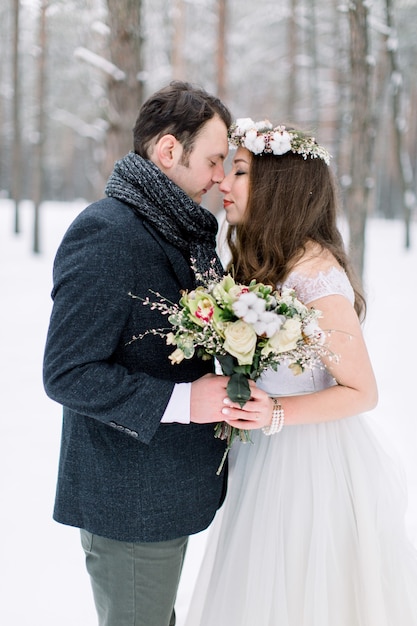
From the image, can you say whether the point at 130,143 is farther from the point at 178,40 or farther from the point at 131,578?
the point at 178,40

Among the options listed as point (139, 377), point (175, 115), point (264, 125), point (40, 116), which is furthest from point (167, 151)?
point (40, 116)

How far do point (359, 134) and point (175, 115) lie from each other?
187 inches

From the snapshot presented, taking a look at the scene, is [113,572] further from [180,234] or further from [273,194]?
[273,194]

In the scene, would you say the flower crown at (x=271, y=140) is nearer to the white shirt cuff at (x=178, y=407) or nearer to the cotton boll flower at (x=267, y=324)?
the cotton boll flower at (x=267, y=324)

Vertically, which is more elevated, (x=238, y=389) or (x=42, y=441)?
(x=238, y=389)

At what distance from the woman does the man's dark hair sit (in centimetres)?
22

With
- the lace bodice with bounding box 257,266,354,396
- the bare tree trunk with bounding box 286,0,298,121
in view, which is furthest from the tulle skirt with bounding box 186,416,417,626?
the bare tree trunk with bounding box 286,0,298,121

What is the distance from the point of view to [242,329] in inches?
65.4

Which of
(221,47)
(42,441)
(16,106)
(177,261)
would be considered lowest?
(42,441)

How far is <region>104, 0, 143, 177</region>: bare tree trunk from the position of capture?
4.74 meters

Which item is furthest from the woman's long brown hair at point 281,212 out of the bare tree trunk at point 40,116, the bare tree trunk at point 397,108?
the bare tree trunk at point 40,116

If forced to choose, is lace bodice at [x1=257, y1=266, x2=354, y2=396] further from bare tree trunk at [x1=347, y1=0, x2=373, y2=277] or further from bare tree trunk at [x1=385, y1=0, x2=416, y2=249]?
bare tree trunk at [x1=385, y1=0, x2=416, y2=249]

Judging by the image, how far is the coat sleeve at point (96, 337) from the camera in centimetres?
168

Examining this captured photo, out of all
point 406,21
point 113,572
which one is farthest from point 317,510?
point 406,21
